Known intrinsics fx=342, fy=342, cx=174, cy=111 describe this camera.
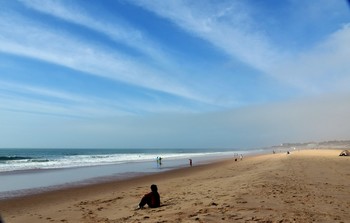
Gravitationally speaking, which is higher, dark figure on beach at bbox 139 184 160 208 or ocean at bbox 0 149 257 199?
ocean at bbox 0 149 257 199

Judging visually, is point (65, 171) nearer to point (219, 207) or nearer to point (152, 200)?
point (152, 200)

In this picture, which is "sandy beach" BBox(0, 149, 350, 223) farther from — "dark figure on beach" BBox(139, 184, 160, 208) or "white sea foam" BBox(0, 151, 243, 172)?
"white sea foam" BBox(0, 151, 243, 172)

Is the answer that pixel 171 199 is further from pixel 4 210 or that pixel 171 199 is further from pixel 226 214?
pixel 4 210

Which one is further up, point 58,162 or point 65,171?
point 58,162

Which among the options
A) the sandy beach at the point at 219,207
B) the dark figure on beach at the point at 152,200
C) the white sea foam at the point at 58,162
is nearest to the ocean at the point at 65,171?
the white sea foam at the point at 58,162

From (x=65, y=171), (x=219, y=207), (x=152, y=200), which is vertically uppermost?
(x=65, y=171)

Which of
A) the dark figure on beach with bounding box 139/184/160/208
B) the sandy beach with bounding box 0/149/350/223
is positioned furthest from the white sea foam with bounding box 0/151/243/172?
the dark figure on beach with bounding box 139/184/160/208

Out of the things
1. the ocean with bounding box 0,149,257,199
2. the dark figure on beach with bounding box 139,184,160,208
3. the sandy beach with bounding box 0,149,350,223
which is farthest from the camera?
the ocean with bounding box 0,149,257,199

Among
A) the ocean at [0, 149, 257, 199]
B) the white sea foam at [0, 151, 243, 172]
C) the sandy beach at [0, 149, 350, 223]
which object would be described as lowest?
the sandy beach at [0, 149, 350, 223]

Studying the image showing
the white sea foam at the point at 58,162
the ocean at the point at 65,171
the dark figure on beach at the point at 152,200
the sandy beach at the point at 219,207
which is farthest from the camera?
the white sea foam at the point at 58,162

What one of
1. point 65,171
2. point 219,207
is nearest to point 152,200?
point 219,207

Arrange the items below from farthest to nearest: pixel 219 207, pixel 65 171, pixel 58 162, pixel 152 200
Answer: pixel 58 162, pixel 65 171, pixel 152 200, pixel 219 207

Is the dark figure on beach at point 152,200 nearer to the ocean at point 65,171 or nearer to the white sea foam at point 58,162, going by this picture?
the ocean at point 65,171

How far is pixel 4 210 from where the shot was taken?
556 inches
